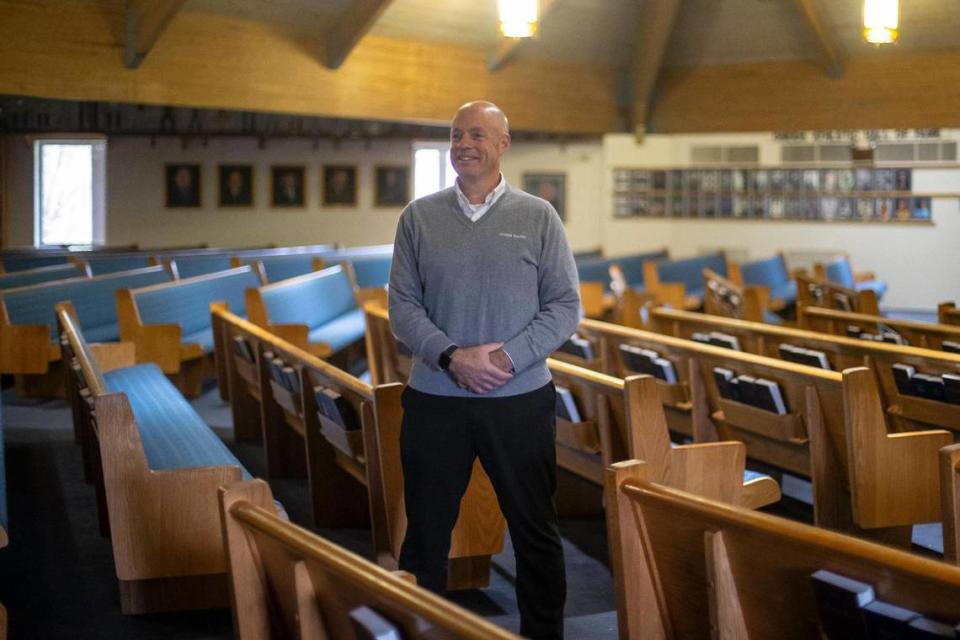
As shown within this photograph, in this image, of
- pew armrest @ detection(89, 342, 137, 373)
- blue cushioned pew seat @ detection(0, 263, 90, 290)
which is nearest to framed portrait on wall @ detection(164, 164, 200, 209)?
blue cushioned pew seat @ detection(0, 263, 90, 290)

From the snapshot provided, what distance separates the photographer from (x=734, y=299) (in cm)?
1039

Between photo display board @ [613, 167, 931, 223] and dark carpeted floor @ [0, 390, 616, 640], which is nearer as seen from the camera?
dark carpeted floor @ [0, 390, 616, 640]

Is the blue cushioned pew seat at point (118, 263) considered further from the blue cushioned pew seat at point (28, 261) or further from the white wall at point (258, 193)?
the white wall at point (258, 193)

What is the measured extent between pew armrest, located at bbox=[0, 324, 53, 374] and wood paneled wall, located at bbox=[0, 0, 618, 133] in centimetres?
178

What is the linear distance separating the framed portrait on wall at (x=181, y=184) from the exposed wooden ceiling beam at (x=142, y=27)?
24.5ft

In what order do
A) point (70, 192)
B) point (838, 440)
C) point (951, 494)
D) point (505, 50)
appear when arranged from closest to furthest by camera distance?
point (951, 494), point (838, 440), point (505, 50), point (70, 192)

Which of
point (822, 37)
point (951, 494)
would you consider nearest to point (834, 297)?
point (822, 37)

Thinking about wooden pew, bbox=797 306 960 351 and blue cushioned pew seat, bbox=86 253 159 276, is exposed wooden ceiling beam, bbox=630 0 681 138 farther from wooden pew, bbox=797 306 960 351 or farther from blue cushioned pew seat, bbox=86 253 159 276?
blue cushioned pew seat, bbox=86 253 159 276

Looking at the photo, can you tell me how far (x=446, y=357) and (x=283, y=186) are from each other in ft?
45.4

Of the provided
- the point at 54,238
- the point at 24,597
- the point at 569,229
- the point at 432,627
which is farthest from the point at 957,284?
the point at 432,627

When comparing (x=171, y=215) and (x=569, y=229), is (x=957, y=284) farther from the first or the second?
(x=171, y=215)

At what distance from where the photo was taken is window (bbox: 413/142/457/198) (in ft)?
57.7

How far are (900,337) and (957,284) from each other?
9.63 m

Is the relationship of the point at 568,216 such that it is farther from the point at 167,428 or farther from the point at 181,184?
the point at 167,428
